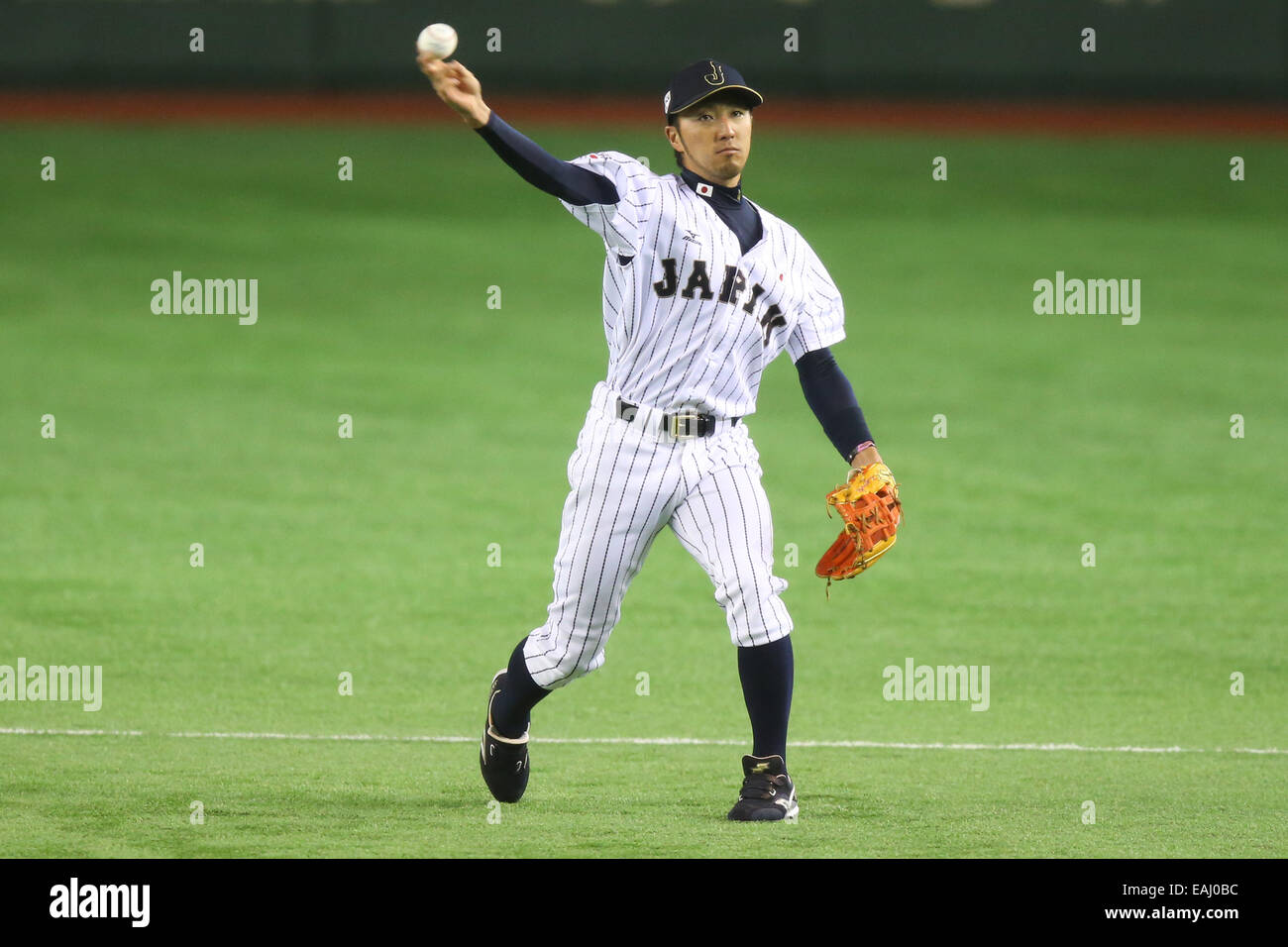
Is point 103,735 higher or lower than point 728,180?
lower

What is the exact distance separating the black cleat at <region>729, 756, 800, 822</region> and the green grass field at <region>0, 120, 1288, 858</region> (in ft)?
0.27

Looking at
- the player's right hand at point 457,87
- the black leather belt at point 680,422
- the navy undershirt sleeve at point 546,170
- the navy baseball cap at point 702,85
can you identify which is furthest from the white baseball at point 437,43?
the black leather belt at point 680,422

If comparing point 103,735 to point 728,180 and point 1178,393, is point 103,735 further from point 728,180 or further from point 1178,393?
point 1178,393

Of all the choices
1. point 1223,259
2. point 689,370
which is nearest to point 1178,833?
point 689,370

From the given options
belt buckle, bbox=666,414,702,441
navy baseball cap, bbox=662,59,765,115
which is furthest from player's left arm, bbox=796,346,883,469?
navy baseball cap, bbox=662,59,765,115

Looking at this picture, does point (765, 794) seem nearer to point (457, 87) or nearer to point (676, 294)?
point (676, 294)

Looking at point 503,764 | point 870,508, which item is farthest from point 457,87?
point 503,764

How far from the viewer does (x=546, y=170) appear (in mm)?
5398

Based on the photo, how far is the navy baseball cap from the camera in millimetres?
5785

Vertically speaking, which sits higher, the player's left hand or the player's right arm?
the player's right arm

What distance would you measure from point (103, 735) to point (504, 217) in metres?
15.6

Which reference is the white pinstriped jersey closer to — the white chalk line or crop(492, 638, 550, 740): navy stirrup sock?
crop(492, 638, 550, 740): navy stirrup sock

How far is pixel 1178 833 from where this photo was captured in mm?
5758

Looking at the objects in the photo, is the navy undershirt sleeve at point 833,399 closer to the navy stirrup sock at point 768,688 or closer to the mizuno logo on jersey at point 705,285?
the mizuno logo on jersey at point 705,285
